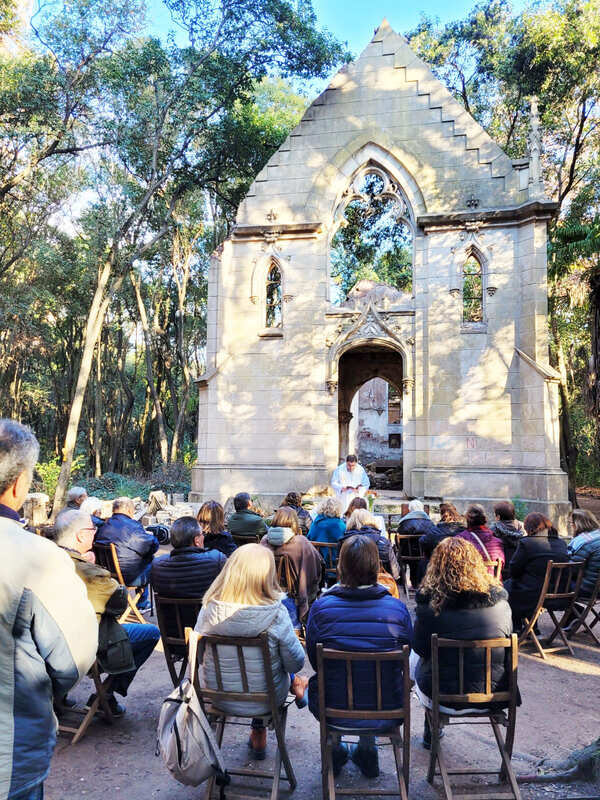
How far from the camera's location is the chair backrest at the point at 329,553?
629cm

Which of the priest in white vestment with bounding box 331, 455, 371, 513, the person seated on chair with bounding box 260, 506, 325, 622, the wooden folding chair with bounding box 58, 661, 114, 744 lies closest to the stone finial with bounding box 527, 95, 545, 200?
the priest in white vestment with bounding box 331, 455, 371, 513

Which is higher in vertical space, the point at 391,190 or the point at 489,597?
the point at 391,190

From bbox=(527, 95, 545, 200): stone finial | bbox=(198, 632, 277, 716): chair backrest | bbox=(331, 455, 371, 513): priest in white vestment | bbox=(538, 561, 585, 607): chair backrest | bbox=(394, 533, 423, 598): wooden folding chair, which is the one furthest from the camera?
bbox=(527, 95, 545, 200): stone finial

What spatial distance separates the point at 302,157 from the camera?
13.6 metres

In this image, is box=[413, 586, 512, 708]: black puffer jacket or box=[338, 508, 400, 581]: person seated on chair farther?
box=[338, 508, 400, 581]: person seated on chair

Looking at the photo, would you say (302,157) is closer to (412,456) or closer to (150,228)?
(412,456)

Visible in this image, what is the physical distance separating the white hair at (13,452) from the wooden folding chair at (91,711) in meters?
2.29

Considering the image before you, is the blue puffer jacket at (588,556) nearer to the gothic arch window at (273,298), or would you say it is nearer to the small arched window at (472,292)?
the gothic arch window at (273,298)

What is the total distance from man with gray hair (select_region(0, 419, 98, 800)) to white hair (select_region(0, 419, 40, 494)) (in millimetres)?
169

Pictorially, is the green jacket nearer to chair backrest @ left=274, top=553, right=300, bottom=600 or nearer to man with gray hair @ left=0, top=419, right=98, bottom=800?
chair backrest @ left=274, top=553, right=300, bottom=600

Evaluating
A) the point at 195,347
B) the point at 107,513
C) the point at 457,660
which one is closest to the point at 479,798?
the point at 457,660

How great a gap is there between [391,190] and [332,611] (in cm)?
1218

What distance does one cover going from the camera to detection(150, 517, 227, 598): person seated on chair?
4.14 metres

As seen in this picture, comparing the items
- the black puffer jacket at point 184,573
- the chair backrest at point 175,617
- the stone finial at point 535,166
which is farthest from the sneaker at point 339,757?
the stone finial at point 535,166
